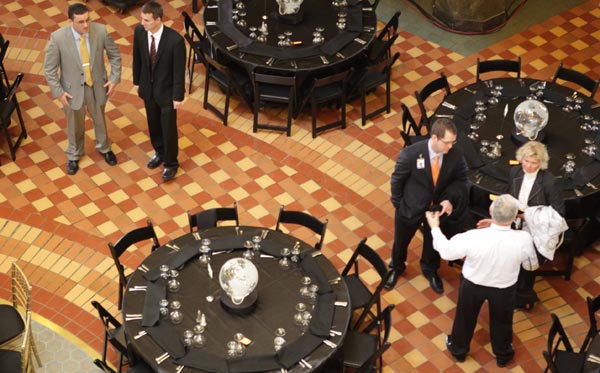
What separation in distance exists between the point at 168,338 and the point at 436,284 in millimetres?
2717

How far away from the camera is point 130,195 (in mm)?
9430

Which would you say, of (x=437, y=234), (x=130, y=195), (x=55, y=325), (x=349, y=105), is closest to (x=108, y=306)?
(x=55, y=325)

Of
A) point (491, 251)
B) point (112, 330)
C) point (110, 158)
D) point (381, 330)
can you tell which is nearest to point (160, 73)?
point (110, 158)

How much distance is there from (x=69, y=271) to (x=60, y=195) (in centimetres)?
110

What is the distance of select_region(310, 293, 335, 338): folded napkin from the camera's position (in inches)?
275

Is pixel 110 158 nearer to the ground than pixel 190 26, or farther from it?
nearer to the ground

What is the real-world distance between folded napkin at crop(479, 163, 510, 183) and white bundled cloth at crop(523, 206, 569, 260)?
0.88 meters

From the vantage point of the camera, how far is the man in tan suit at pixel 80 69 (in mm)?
8742

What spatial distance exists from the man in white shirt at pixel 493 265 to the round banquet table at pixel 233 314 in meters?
0.93

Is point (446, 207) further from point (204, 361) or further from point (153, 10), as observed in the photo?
point (153, 10)

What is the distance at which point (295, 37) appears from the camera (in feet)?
34.0

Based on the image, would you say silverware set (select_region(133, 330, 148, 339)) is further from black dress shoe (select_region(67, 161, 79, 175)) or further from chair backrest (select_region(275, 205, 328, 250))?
black dress shoe (select_region(67, 161, 79, 175))

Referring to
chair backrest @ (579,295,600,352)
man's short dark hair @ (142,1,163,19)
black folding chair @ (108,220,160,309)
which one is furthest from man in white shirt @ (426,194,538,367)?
man's short dark hair @ (142,1,163,19)

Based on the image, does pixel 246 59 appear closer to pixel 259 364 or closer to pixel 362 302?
pixel 362 302
